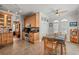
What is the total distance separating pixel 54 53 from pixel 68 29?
2.10ft

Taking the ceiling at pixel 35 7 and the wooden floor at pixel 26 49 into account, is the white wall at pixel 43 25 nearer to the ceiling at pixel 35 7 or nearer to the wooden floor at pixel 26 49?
the ceiling at pixel 35 7

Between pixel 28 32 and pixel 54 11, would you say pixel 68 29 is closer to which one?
pixel 54 11

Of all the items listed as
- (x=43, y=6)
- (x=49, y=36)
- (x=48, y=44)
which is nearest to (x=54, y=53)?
(x=48, y=44)

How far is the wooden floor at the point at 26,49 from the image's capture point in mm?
2604

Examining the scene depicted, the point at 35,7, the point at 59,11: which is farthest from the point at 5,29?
the point at 59,11

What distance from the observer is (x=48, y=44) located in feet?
8.81

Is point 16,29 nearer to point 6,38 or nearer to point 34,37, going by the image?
point 6,38

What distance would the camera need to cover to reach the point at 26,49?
2.67m

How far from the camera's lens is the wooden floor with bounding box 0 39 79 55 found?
8.54ft

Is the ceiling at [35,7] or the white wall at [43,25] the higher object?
the ceiling at [35,7]

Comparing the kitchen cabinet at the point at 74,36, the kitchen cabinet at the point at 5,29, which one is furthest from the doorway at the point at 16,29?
the kitchen cabinet at the point at 74,36

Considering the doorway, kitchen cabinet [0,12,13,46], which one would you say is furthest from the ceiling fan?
kitchen cabinet [0,12,13,46]

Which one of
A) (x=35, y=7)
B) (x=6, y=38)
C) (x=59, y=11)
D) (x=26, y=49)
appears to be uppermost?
(x=35, y=7)

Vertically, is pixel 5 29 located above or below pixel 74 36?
above
